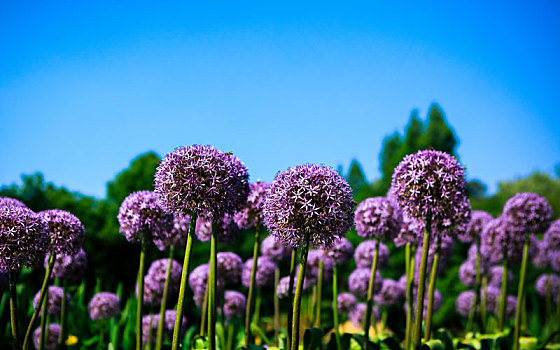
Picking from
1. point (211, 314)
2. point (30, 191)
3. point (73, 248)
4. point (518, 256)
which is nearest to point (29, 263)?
point (73, 248)

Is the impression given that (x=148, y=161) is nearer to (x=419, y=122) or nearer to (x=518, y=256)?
(x=518, y=256)

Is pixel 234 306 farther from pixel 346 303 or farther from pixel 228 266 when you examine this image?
pixel 346 303

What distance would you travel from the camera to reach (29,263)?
422 cm

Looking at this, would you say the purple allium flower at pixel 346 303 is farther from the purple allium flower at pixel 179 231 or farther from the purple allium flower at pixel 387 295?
the purple allium flower at pixel 179 231

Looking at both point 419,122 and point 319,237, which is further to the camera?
point 419,122

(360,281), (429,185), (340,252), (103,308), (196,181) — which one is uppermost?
(429,185)

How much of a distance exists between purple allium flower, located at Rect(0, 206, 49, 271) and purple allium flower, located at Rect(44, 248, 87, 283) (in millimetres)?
1641

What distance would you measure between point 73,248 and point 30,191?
29.9ft

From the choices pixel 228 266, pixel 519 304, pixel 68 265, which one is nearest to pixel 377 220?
pixel 228 266

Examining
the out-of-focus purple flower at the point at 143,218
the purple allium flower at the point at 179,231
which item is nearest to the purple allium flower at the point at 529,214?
the purple allium flower at the point at 179,231

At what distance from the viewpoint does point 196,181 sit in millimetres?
4094

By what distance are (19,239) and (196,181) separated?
1.67 meters

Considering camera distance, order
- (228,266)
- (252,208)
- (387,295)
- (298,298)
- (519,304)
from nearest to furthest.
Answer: (298,298) → (252,208) → (519,304) → (228,266) → (387,295)

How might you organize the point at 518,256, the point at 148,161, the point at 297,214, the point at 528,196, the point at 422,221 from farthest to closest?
the point at 148,161 → the point at 518,256 → the point at 528,196 → the point at 422,221 → the point at 297,214
